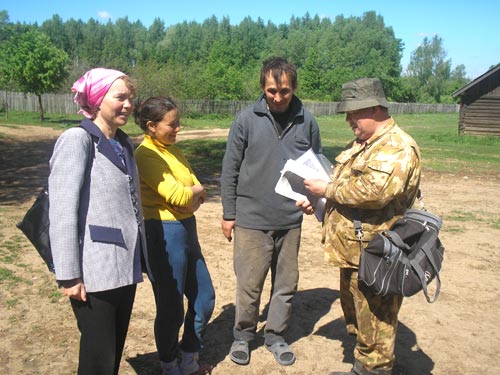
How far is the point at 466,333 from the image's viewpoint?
163 inches

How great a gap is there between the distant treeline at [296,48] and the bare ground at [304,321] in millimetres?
62680

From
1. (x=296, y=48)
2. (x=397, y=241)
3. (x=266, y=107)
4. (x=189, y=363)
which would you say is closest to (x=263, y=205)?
(x=266, y=107)

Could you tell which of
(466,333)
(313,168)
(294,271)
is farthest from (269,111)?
(466,333)

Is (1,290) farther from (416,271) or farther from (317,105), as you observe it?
(317,105)

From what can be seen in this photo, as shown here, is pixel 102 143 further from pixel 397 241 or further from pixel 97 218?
pixel 397 241

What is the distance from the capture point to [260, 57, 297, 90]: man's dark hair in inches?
130

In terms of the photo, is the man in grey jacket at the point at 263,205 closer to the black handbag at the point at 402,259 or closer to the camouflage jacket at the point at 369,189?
the camouflage jacket at the point at 369,189

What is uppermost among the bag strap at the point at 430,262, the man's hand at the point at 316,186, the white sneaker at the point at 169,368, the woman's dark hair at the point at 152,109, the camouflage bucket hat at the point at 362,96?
the camouflage bucket hat at the point at 362,96

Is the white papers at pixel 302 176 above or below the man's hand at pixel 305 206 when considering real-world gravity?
above

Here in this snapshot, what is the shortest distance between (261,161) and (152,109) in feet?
2.97

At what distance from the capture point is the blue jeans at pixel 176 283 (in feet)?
9.82

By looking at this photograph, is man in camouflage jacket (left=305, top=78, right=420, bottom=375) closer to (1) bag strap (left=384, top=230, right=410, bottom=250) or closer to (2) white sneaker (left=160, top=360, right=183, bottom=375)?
(1) bag strap (left=384, top=230, right=410, bottom=250)

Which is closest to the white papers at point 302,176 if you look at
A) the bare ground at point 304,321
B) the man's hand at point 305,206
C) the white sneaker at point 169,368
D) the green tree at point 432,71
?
the man's hand at point 305,206

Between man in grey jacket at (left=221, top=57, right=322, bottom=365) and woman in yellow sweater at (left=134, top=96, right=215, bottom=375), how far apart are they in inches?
17.6
